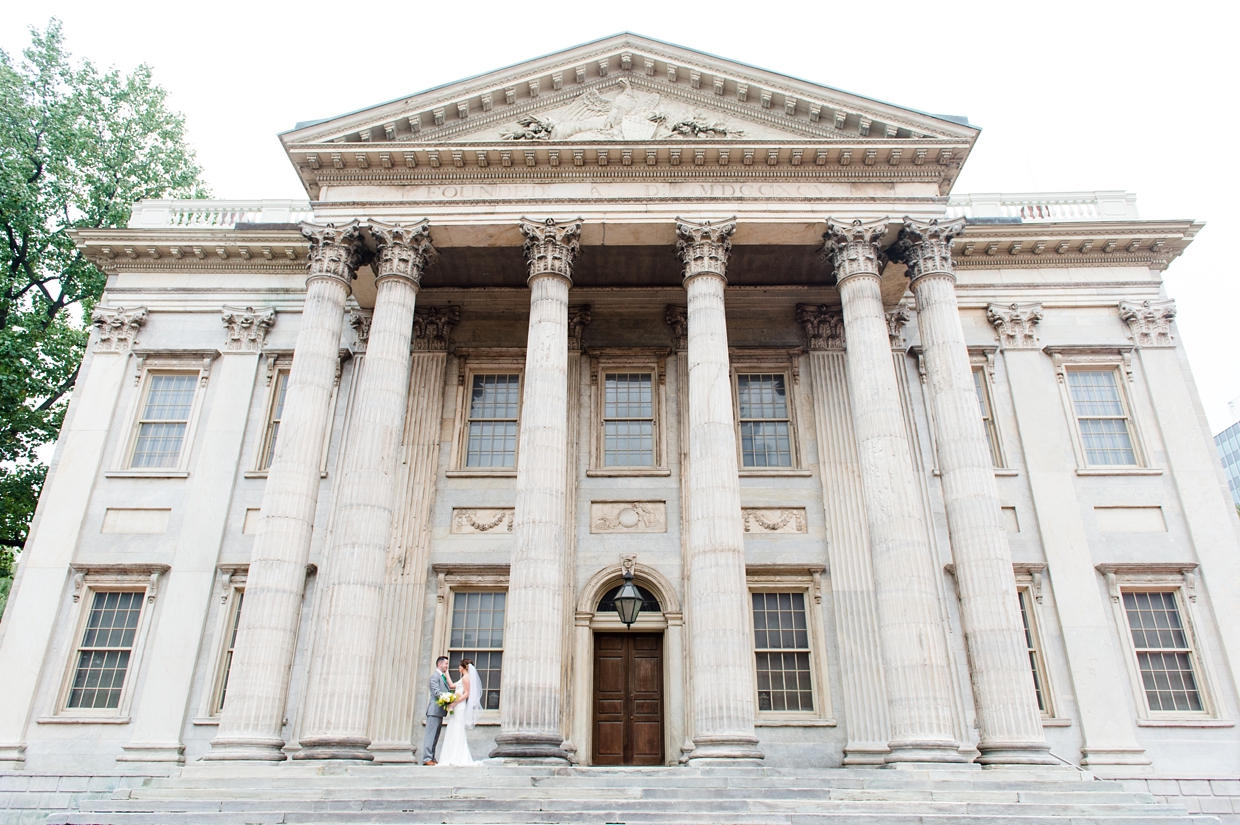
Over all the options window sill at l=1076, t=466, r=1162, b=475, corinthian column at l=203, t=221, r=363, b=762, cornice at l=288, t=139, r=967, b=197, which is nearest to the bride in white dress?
corinthian column at l=203, t=221, r=363, b=762

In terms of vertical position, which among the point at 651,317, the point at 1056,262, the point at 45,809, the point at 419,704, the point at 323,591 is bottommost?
the point at 45,809

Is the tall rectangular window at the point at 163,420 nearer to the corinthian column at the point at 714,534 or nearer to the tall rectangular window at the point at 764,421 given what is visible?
the corinthian column at the point at 714,534

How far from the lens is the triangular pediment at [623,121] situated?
1703cm

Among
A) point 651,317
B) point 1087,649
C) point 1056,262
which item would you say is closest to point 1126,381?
point 1056,262

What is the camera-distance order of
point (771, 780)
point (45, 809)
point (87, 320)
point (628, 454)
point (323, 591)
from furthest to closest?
point (87, 320), point (628, 454), point (323, 591), point (45, 809), point (771, 780)

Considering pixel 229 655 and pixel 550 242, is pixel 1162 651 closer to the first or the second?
pixel 550 242

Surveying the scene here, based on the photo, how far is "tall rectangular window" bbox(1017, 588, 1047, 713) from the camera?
1680 centimetres

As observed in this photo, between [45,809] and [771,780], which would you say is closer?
[771,780]

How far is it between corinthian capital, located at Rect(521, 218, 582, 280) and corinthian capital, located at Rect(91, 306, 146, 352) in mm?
10617

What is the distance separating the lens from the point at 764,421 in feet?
63.6

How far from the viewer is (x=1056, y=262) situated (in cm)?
2045

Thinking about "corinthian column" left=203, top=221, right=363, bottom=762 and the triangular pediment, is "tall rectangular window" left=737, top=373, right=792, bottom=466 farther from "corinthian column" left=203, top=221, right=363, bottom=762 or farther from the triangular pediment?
"corinthian column" left=203, top=221, right=363, bottom=762

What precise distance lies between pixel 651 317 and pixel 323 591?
978cm

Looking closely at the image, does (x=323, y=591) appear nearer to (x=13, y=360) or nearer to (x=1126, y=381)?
(x=13, y=360)
